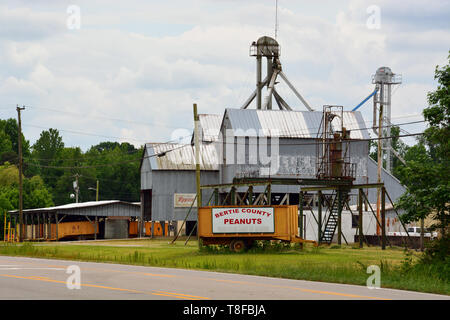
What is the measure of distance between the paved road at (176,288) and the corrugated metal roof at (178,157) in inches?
1705

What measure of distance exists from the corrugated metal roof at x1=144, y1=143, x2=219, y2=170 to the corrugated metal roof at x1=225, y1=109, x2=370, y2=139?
5.67 meters

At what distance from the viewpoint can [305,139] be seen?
6431 cm

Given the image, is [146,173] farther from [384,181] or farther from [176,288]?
[176,288]

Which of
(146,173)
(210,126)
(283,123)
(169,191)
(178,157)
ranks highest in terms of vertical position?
(210,126)

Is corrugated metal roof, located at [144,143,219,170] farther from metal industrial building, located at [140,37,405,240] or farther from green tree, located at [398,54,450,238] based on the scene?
green tree, located at [398,54,450,238]

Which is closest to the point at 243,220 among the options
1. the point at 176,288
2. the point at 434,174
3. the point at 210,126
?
the point at 434,174

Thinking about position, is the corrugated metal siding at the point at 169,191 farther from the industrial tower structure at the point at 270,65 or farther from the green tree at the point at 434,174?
the green tree at the point at 434,174

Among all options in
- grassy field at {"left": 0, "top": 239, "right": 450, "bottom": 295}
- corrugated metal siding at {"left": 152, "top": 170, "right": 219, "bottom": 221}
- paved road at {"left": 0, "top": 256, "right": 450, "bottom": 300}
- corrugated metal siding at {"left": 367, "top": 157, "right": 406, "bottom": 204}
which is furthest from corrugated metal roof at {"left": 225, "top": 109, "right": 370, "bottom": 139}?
paved road at {"left": 0, "top": 256, "right": 450, "bottom": 300}

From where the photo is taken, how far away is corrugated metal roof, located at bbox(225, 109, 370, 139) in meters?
63.7

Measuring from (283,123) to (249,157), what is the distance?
17.0 feet

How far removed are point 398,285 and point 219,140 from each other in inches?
1876

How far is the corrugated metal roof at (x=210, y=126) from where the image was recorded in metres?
72.0

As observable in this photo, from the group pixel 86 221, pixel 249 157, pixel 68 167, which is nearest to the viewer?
pixel 249 157

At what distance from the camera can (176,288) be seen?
18.4 m
